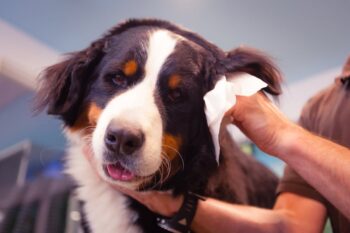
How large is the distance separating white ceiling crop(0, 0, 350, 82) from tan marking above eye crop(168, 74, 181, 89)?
131 cm

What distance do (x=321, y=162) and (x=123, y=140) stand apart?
0.44m

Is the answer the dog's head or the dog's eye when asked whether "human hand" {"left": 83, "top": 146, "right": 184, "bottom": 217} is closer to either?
the dog's head

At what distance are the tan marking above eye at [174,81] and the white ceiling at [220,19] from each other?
4.30 ft

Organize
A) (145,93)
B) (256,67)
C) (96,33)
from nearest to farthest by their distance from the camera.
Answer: (145,93), (256,67), (96,33)

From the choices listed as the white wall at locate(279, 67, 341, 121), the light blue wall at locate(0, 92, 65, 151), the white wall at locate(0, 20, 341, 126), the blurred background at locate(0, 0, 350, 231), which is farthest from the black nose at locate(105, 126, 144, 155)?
the white wall at locate(279, 67, 341, 121)

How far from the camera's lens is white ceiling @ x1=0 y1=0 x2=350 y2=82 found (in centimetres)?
223

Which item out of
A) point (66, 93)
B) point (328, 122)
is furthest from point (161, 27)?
point (328, 122)

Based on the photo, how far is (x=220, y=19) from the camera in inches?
93.9

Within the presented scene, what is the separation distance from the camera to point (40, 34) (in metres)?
2.64

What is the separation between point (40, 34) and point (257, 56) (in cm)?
206

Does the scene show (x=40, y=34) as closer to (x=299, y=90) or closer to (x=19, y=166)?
(x=19, y=166)

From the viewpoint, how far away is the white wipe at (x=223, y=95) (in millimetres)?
795

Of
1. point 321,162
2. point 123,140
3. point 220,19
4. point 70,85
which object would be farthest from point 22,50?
point 321,162

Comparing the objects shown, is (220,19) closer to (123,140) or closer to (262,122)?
(262,122)
